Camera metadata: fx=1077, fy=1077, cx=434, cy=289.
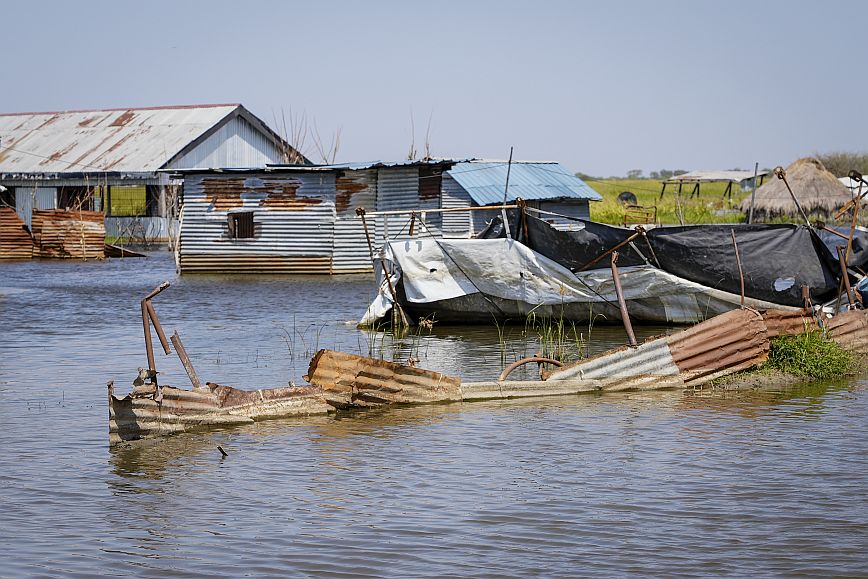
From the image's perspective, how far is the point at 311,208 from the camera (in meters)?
27.3

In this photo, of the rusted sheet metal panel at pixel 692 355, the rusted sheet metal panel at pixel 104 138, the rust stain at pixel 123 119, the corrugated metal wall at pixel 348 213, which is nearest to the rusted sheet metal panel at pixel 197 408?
the rusted sheet metal panel at pixel 692 355

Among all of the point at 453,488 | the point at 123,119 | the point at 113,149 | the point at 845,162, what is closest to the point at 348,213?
the point at 113,149

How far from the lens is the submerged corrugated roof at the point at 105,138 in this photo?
37.6m

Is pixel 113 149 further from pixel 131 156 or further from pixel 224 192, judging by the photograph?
pixel 224 192

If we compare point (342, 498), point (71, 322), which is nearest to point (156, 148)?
point (71, 322)

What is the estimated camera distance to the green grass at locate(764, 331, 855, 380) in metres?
10.6

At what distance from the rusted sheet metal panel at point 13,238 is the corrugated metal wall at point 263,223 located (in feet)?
30.2

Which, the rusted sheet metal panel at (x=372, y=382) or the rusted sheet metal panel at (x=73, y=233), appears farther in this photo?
the rusted sheet metal panel at (x=73, y=233)

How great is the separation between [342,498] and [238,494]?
0.66 meters

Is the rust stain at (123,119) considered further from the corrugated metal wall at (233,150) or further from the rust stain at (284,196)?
the rust stain at (284,196)

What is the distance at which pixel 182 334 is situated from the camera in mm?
15414

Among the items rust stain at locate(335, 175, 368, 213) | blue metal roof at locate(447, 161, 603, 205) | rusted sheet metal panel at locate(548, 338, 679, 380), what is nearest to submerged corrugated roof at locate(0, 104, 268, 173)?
rust stain at locate(335, 175, 368, 213)

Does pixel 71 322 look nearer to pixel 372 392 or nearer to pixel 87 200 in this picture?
pixel 372 392

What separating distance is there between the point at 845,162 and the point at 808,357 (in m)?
54.3
